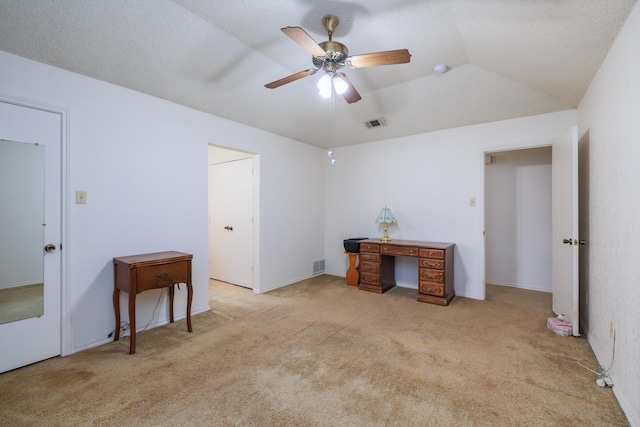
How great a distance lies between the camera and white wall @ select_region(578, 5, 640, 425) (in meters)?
1.64

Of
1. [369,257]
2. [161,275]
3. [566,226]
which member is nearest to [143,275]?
[161,275]

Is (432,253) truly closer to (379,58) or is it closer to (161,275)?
(379,58)

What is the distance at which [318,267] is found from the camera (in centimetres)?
523

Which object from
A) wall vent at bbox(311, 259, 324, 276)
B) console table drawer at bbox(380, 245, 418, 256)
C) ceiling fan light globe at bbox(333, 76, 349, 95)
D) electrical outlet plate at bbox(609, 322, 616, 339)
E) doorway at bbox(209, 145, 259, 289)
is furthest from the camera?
wall vent at bbox(311, 259, 324, 276)

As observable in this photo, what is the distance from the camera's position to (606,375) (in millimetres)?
1982

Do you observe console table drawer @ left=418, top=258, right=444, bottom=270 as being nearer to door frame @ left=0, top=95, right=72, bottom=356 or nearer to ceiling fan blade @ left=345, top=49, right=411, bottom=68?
ceiling fan blade @ left=345, top=49, right=411, bottom=68

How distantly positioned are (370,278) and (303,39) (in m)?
3.32

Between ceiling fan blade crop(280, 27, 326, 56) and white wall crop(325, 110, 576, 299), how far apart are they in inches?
111

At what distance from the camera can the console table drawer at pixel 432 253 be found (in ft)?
12.0

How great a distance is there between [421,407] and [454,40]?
275 cm

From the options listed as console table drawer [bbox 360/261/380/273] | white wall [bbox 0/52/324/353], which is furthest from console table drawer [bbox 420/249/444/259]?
white wall [bbox 0/52/324/353]

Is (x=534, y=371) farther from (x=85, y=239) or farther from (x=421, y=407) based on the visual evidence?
(x=85, y=239)

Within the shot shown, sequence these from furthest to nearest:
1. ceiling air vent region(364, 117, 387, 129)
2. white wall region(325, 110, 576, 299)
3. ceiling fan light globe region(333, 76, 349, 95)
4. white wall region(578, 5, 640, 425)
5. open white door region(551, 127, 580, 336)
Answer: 1. ceiling air vent region(364, 117, 387, 129)
2. white wall region(325, 110, 576, 299)
3. open white door region(551, 127, 580, 336)
4. ceiling fan light globe region(333, 76, 349, 95)
5. white wall region(578, 5, 640, 425)

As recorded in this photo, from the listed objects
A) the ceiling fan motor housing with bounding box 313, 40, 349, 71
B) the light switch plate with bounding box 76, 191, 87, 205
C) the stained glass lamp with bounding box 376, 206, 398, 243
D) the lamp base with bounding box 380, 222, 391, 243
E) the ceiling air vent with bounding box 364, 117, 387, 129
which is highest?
the ceiling air vent with bounding box 364, 117, 387, 129
